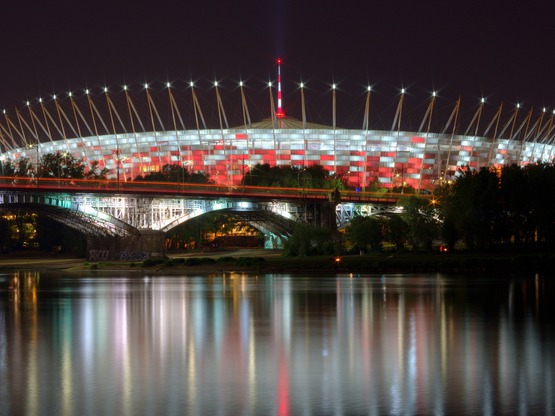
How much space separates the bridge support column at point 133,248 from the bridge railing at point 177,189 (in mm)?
5383

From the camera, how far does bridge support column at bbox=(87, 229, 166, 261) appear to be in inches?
4779

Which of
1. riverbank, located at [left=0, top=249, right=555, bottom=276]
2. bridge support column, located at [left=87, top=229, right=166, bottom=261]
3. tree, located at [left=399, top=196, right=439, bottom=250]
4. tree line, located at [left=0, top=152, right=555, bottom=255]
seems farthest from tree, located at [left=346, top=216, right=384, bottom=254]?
bridge support column, located at [left=87, top=229, right=166, bottom=261]

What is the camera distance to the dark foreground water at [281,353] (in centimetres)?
2575

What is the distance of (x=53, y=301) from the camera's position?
6044 centimetres

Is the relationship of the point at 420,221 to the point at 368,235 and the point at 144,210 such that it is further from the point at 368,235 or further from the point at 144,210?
the point at 144,210

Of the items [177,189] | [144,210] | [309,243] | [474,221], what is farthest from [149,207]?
[474,221]

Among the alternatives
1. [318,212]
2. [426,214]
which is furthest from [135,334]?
[318,212]

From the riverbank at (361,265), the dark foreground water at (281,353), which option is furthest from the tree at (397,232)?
the dark foreground water at (281,353)

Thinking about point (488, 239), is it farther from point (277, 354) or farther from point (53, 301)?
point (277, 354)

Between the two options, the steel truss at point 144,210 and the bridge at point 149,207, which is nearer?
the steel truss at point 144,210

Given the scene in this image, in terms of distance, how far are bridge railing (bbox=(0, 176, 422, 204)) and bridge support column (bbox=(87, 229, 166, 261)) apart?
5.38m

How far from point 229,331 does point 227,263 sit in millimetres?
61079

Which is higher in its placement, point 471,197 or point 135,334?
point 471,197

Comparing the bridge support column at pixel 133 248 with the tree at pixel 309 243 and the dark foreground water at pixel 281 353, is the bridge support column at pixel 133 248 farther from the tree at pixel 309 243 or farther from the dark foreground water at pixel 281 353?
the dark foreground water at pixel 281 353
